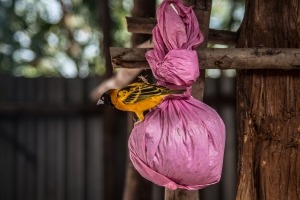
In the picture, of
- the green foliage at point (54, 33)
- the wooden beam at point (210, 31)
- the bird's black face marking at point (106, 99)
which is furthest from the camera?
the green foliage at point (54, 33)

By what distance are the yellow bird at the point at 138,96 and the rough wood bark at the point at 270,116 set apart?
1.82 ft

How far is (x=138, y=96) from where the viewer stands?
1.75 meters

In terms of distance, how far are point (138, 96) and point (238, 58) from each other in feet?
1.53

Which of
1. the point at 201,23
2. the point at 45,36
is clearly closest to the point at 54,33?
the point at 45,36

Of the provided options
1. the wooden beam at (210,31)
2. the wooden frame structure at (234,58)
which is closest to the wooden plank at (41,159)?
the wooden beam at (210,31)

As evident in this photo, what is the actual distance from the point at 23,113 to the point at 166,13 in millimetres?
4529

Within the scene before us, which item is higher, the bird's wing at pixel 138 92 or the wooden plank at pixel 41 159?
the bird's wing at pixel 138 92

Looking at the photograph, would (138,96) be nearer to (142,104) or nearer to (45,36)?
(142,104)

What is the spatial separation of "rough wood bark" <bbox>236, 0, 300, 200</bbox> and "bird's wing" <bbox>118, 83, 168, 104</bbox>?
60cm

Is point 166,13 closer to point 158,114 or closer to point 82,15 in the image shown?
point 158,114

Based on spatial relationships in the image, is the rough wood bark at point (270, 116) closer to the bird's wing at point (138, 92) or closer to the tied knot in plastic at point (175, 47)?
the tied knot in plastic at point (175, 47)

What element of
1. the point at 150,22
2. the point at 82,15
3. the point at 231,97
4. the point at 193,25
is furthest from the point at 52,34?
the point at 193,25

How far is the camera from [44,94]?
19.9 feet

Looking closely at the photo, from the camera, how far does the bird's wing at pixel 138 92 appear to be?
1.73 m
